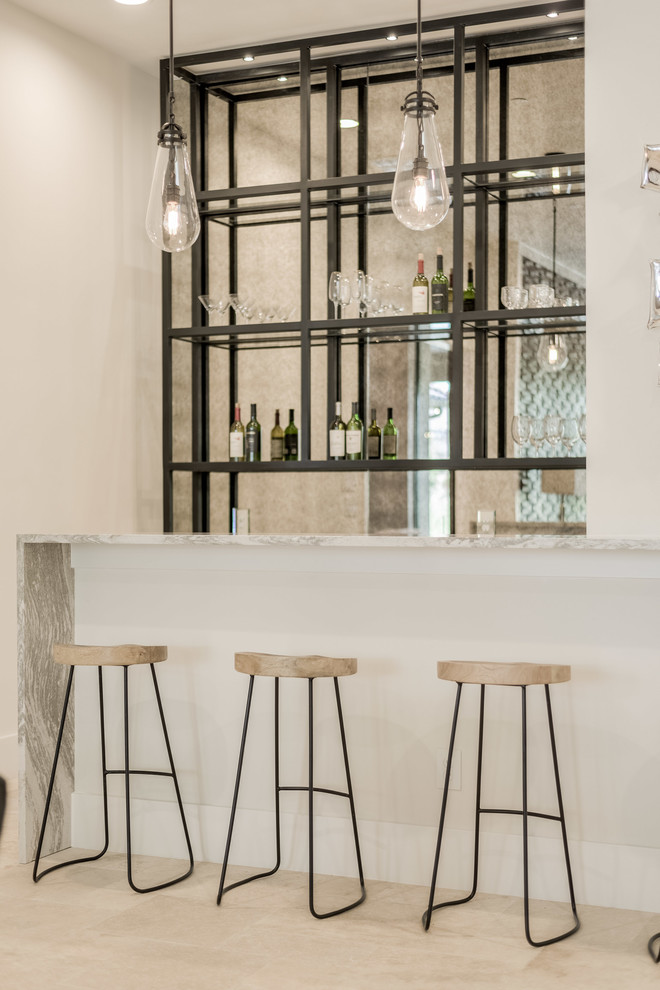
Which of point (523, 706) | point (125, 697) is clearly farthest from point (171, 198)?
point (523, 706)

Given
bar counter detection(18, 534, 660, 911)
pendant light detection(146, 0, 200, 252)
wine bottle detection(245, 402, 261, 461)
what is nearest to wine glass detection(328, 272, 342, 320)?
wine bottle detection(245, 402, 261, 461)

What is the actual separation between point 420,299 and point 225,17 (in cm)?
146

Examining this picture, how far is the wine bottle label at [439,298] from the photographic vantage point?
468 centimetres

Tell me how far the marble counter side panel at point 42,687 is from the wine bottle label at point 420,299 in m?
1.88

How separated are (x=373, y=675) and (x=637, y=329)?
1.44 m

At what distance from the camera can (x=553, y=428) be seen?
14.3 feet

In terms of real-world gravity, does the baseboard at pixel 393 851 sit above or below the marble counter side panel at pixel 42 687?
below

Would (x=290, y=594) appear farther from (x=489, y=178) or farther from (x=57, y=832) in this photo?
(x=489, y=178)

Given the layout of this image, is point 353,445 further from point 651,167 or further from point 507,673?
point 507,673

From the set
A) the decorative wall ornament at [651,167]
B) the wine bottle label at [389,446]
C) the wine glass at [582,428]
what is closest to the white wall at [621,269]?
the decorative wall ornament at [651,167]

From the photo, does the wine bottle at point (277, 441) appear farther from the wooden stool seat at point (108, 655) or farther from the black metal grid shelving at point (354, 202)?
the wooden stool seat at point (108, 655)

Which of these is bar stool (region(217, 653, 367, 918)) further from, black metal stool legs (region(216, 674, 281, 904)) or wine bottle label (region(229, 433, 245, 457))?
wine bottle label (region(229, 433, 245, 457))

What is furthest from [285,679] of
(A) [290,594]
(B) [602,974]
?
(B) [602,974]

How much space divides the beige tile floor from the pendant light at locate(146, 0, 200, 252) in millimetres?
1922
